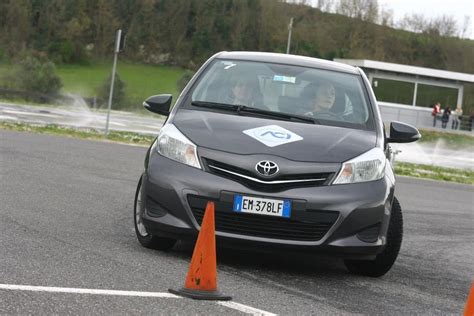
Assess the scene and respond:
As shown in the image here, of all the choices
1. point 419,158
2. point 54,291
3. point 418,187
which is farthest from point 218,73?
point 419,158

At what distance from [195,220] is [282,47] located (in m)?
87.4

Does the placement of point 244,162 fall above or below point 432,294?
above

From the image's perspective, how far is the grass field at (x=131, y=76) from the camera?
253 ft

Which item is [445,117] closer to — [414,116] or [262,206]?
[414,116]

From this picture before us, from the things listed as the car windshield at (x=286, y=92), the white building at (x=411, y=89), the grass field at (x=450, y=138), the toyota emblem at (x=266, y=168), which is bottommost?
the grass field at (x=450, y=138)

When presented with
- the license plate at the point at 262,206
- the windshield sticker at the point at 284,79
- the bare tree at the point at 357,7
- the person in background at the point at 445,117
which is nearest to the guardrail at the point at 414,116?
the person in background at the point at 445,117

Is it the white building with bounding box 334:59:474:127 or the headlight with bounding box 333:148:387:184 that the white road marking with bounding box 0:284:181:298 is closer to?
the headlight with bounding box 333:148:387:184

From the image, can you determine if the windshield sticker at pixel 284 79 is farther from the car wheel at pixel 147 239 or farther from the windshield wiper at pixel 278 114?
the car wheel at pixel 147 239

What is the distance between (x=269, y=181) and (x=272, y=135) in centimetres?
55

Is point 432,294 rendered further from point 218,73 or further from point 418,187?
point 418,187

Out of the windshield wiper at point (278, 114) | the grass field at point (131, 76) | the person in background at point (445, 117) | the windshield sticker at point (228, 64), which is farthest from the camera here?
the grass field at point (131, 76)

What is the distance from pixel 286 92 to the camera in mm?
8148

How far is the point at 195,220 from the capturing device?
6.90 meters

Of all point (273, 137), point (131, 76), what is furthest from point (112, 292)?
point (131, 76)
